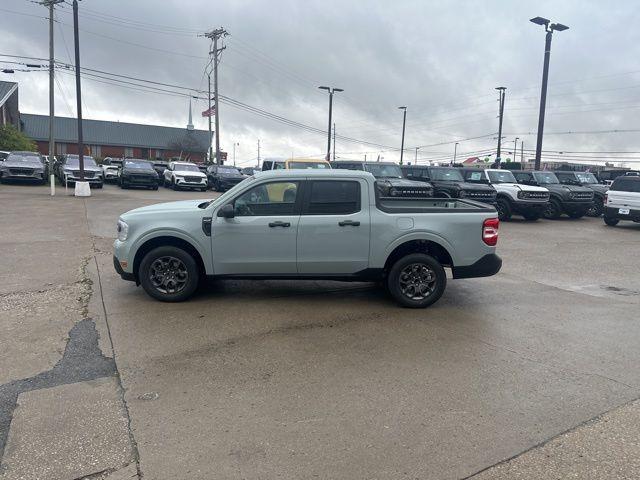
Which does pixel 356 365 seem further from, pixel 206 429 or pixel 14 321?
pixel 14 321

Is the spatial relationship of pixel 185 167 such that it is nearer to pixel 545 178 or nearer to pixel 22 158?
pixel 22 158

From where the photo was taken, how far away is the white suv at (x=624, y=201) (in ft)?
52.7

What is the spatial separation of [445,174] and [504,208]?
117 inches

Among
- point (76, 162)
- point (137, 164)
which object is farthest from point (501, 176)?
point (76, 162)

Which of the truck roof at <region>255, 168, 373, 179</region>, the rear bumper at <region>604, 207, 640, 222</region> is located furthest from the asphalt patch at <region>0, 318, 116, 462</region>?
the rear bumper at <region>604, 207, 640, 222</region>

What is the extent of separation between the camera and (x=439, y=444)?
10.9 ft

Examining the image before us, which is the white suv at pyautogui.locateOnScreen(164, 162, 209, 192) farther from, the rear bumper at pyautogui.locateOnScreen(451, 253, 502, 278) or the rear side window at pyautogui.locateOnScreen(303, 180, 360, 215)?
the rear bumper at pyautogui.locateOnScreen(451, 253, 502, 278)

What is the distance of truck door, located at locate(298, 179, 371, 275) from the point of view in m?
6.24

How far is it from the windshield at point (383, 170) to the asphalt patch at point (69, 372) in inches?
589

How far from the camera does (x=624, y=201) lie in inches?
642

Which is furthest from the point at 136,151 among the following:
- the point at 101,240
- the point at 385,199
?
the point at 385,199

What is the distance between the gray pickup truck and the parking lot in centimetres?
43

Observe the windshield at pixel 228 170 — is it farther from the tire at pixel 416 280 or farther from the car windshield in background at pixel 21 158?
the tire at pixel 416 280

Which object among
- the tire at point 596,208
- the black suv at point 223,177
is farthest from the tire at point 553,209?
the black suv at point 223,177
